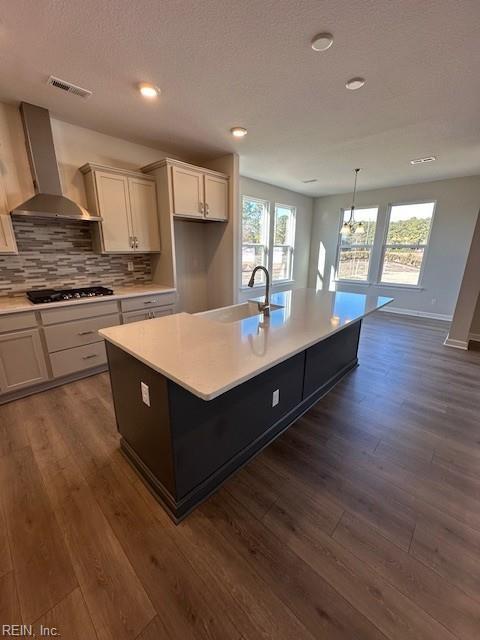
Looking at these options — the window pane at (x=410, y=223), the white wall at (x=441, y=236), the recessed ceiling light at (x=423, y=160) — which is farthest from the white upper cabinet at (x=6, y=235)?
the window pane at (x=410, y=223)

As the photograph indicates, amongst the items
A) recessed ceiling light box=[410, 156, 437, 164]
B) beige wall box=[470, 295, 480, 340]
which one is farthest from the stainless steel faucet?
beige wall box=[470, 295, 480, 340]

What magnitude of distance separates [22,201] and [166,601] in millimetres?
3341

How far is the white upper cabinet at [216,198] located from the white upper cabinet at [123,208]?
0.70m

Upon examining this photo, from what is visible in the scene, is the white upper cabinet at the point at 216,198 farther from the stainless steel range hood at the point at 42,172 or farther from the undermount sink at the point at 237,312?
the undermount sink at the point at 237,312

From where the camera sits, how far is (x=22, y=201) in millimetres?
2570

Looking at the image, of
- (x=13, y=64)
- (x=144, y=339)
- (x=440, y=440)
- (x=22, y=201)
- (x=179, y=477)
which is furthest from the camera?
(x=22, y=201)

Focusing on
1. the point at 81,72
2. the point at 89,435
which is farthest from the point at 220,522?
the point at 81,72

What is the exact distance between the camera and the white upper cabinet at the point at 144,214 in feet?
10.2

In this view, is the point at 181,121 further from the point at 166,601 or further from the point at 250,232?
the point at 166,601

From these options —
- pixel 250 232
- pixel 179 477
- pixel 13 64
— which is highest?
pixel 13 64

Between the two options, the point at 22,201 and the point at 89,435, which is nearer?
the point at 89,435

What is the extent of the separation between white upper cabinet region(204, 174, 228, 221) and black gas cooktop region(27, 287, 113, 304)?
1714 mm

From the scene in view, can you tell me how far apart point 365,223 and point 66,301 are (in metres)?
6.22

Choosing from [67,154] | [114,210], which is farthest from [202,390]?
[67,154]
